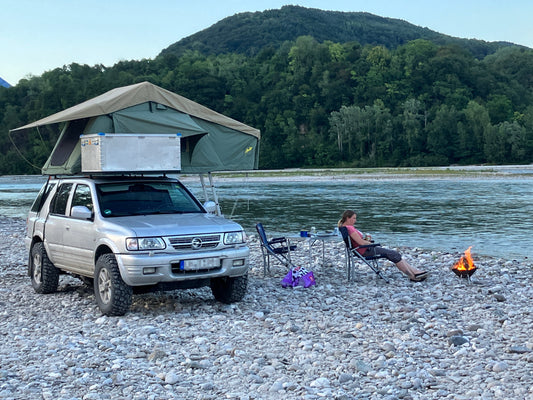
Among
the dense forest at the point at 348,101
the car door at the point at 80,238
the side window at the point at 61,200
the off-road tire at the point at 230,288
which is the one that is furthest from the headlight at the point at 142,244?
the dense forest at the point at 348,101

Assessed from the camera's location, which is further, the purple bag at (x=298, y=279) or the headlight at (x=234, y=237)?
the purple bag at (x=298, y=279)

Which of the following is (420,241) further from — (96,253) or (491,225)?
(96,253)

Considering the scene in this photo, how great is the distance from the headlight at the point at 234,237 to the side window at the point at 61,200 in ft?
8.54

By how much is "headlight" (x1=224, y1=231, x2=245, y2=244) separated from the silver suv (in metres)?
0.01

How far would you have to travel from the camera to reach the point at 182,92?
448 ft

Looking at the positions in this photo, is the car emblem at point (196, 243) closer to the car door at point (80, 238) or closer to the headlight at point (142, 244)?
the headlight at point (142, 244)

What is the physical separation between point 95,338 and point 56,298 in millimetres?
2777

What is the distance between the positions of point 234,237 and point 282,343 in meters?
1.82

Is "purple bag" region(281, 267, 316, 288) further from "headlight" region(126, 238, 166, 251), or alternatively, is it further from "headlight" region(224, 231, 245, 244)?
"headlight" region(126, 238, 166, 251)

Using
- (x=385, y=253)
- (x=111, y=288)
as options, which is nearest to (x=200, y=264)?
(x=111, y=288)

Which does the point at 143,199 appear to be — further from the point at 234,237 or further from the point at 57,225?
the point at 234,237

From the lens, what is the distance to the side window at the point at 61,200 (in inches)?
367

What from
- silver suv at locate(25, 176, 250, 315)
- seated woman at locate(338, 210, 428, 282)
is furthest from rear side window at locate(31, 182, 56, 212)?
seated woman at locate(338, 210, 428, 282)

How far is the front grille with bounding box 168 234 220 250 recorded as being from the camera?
7.72 m
